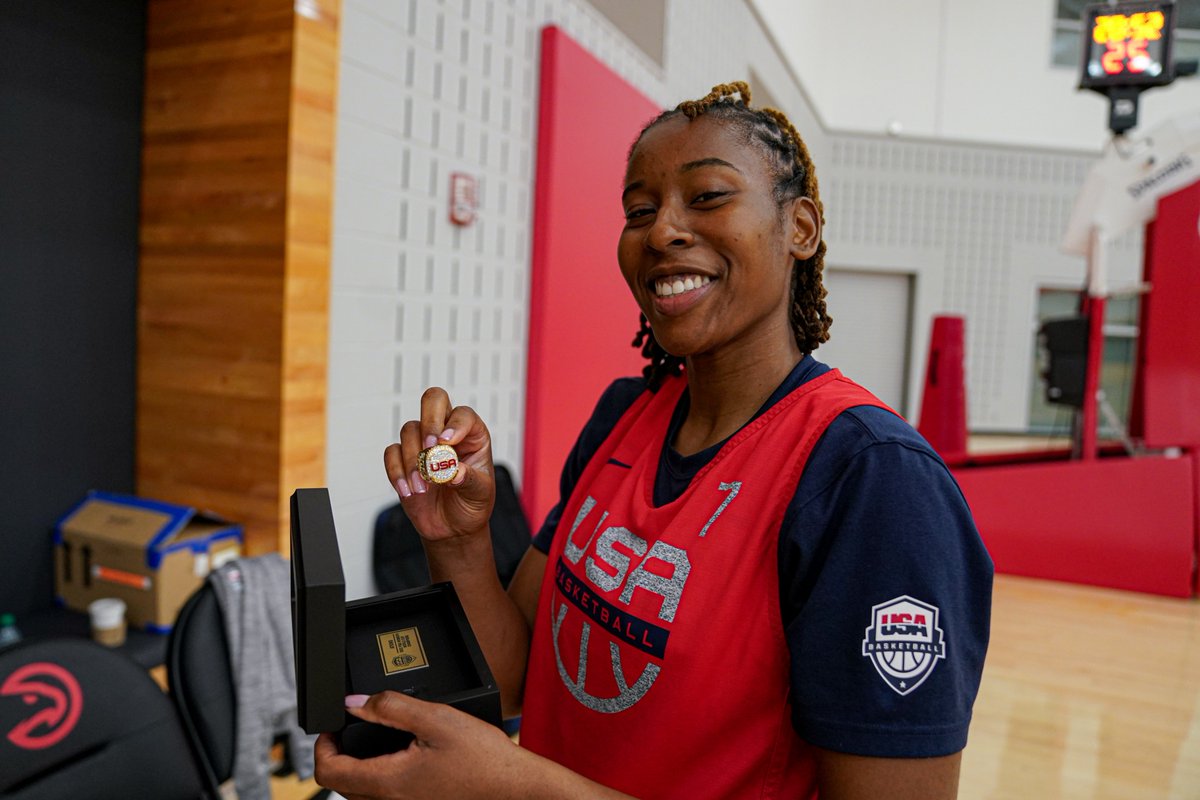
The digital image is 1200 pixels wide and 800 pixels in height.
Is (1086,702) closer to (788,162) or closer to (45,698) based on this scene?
(788,162)

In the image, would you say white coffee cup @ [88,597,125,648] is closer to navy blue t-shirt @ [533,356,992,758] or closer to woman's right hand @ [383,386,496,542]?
woman's right hand @ [383,386,496,542]

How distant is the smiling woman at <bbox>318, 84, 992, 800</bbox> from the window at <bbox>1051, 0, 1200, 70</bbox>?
1039 centimetres

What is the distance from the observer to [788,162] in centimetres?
96

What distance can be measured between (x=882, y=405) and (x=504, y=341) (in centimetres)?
243

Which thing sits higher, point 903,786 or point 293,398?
point 293,398

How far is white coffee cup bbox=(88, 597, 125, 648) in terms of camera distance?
2047mm

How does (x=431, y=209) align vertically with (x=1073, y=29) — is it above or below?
below

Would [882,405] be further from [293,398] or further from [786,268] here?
[293,398]

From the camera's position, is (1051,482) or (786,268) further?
(1051,482)

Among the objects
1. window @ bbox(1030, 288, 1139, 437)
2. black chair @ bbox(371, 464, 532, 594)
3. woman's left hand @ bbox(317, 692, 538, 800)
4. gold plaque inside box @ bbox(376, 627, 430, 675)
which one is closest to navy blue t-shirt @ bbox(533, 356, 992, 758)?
woman's left hand @ bbox(317, 692, 538, 800)

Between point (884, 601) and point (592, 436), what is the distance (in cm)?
52

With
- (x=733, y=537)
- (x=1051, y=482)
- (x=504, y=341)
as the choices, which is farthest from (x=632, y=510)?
(x=1051, y=482)

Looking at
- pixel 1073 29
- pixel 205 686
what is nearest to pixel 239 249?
pixel 205 686

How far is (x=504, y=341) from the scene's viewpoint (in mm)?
3117
